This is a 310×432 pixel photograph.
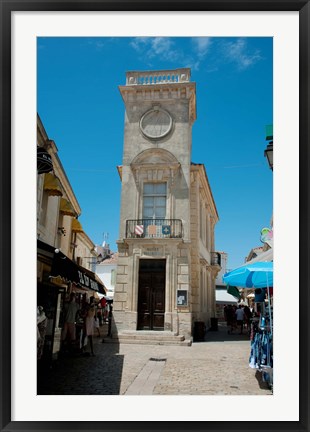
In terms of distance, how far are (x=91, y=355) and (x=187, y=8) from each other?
9.64 m

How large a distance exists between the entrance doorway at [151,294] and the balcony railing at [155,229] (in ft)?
3.92

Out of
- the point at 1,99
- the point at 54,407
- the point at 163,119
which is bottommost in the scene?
the point at 54,407

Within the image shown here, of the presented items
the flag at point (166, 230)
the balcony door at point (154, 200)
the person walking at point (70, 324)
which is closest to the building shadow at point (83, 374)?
the person walking at point (70, 324)

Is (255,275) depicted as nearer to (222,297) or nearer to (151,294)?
(151,294)

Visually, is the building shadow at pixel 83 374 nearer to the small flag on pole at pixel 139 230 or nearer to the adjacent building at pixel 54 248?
the adjacent building at pixel 54 248

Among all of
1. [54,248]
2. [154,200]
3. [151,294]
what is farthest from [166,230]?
[54,248]

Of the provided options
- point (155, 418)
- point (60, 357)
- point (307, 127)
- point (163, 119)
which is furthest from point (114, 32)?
point (163, 119)

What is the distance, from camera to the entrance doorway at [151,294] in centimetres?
1560

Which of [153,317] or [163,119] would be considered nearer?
[153,317]

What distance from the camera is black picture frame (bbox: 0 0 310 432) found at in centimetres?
272

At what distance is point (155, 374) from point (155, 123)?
42.0ft

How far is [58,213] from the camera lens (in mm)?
15781

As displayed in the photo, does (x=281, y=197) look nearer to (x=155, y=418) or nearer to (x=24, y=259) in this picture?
(x=155, y=418)

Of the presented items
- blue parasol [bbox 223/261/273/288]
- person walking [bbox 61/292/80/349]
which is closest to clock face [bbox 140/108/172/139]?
person walking [bbox 61/292/80/349]
